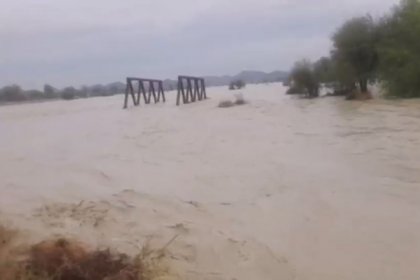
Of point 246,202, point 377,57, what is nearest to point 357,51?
point 377,57

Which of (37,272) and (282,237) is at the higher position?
(37,272)

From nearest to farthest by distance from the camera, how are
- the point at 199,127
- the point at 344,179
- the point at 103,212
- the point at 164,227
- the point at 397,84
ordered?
the point at 164,227, the point at 103,212, the point at 344,179, the point at 199,127, the point at 397,84

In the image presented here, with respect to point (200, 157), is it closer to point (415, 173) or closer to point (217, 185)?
point (217, 185)

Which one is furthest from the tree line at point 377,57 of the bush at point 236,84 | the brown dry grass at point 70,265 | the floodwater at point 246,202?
the bush at point 236,84

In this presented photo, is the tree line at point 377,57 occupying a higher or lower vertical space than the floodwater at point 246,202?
higher

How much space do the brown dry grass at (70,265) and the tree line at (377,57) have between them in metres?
31.3

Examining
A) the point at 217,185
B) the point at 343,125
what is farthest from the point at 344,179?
the point at 343,125

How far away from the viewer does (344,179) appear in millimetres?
11625

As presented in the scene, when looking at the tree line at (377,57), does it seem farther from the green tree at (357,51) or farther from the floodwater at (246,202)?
the floodwater at (246,202)

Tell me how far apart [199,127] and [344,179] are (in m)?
15.7

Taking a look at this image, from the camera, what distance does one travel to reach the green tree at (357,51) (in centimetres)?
3997

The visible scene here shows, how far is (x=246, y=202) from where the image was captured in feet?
33.8

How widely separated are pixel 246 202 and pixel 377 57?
103ft

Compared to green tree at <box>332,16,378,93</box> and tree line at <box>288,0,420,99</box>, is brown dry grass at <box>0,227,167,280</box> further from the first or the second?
green tree at <box>332,16,378,93</box>
